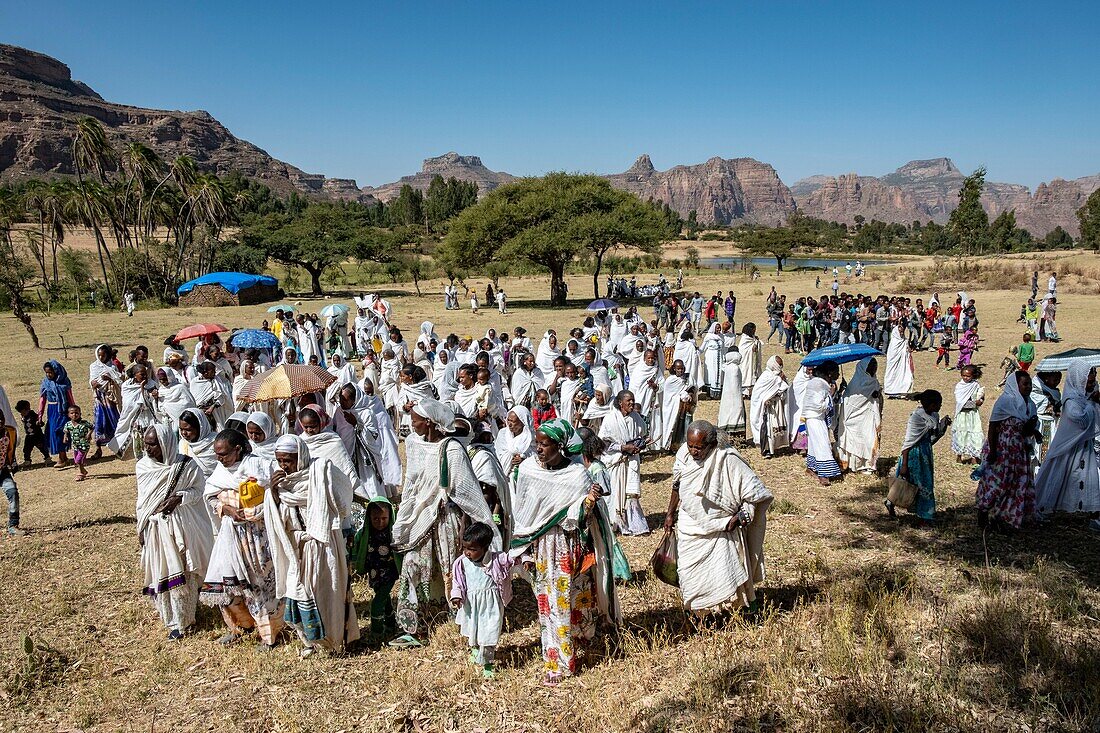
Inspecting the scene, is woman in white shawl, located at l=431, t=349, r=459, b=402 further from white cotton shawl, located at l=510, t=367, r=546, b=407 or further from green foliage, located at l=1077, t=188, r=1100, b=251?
green foliage, located at l=1077, t=188, r=1100, b=251

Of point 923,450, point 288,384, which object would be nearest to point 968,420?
point 923,450

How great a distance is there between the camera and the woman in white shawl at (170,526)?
5223 mm

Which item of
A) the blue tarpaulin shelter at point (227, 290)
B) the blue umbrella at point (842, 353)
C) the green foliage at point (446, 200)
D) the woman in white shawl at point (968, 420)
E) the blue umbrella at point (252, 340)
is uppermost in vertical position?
the green foliage at point (446, 200)

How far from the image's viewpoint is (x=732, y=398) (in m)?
11.6

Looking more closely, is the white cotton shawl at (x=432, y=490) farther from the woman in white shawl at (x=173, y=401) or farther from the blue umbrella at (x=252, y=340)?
the blue umbrella at (x=252, y=340)

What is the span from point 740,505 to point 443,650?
242 cm

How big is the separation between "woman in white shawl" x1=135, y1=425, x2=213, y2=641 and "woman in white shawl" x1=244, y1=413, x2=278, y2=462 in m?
0.48

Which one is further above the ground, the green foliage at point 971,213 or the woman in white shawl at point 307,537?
the green foliage at point 971,213

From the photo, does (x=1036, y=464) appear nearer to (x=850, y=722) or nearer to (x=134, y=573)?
(x=850, y=722)

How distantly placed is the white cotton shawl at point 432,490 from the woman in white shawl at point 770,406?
621 centimetres

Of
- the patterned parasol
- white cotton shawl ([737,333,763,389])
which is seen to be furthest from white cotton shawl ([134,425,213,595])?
white cotton shawl ([737,333,763,389])

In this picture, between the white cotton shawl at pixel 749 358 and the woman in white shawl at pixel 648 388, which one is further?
the white cotton shawl at pixel 749 358

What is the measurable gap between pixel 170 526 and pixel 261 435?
3.08ft

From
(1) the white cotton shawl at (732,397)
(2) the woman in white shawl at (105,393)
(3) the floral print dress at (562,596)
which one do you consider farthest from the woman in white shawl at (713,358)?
(2) the woman in white shawl at (105,393)
